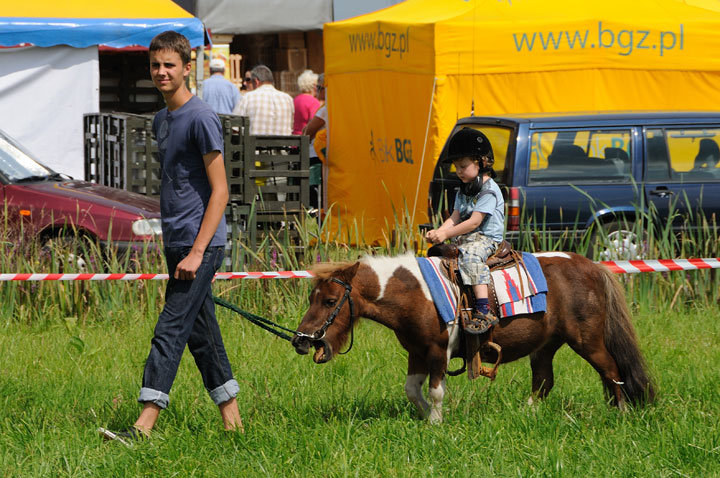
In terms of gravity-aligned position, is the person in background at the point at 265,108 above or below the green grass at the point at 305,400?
above

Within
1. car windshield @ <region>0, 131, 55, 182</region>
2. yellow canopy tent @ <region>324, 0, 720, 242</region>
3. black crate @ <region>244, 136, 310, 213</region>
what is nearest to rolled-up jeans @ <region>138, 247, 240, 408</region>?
car windshield @ <region>0, 131, 55, 182</region>

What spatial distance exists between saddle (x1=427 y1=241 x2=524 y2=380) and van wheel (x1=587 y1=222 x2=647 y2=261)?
349 centimetres

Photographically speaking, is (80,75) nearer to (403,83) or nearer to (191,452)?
(403,83)

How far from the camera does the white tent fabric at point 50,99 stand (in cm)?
1580

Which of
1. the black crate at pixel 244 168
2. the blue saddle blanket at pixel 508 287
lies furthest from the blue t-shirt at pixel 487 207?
the black crate at pixel 244 168

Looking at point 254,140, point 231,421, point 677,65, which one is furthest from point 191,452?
point 677,65

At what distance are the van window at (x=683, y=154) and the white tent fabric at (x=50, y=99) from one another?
28.3 ft

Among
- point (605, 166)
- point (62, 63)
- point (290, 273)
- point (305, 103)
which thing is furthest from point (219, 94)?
point (290, 273)

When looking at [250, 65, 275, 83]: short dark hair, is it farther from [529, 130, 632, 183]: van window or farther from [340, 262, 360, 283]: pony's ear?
[340, 262, 360, 283]: pony's ear

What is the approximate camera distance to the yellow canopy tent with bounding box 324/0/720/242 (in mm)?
12648

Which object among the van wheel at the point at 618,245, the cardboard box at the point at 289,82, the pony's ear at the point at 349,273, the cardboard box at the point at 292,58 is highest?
the cardboard box at the point at 292,58

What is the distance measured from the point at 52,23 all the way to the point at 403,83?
5.42m

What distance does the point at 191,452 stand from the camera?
17.0 feet

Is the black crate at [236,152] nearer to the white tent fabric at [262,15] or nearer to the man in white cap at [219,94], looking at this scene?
the man in white cap at [219,94]
